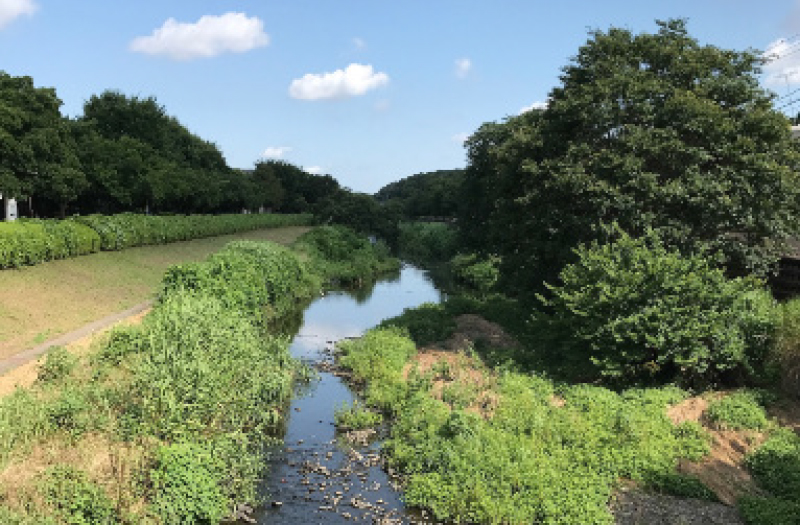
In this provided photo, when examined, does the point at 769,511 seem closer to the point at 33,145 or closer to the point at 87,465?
the point at 87,465

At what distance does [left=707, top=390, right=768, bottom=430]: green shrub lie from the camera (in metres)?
11.9

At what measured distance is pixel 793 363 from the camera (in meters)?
12.9

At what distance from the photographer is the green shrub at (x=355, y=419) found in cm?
1418

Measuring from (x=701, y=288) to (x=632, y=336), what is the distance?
194 centimetres

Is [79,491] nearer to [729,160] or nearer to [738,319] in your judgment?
[738,319]

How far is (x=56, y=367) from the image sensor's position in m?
10.9

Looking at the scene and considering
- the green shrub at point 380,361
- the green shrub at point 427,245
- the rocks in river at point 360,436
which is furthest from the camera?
the green shrub at point 427,245

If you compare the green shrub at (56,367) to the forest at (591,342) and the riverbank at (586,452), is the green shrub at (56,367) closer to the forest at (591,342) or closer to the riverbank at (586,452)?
the forest at (591,342)

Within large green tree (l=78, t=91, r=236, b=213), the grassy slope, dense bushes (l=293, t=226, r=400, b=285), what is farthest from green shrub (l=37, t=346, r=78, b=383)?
large green tree (l=78, t=91, r=236, b=213)

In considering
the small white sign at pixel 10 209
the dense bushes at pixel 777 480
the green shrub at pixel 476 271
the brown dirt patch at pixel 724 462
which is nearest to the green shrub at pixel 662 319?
the brown dirt patch at pixel 724 462

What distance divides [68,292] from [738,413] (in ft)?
59.7

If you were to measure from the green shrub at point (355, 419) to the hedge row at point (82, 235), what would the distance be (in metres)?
12.3

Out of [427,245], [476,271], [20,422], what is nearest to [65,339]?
[20,422]

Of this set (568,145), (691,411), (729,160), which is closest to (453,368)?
(691,411)
